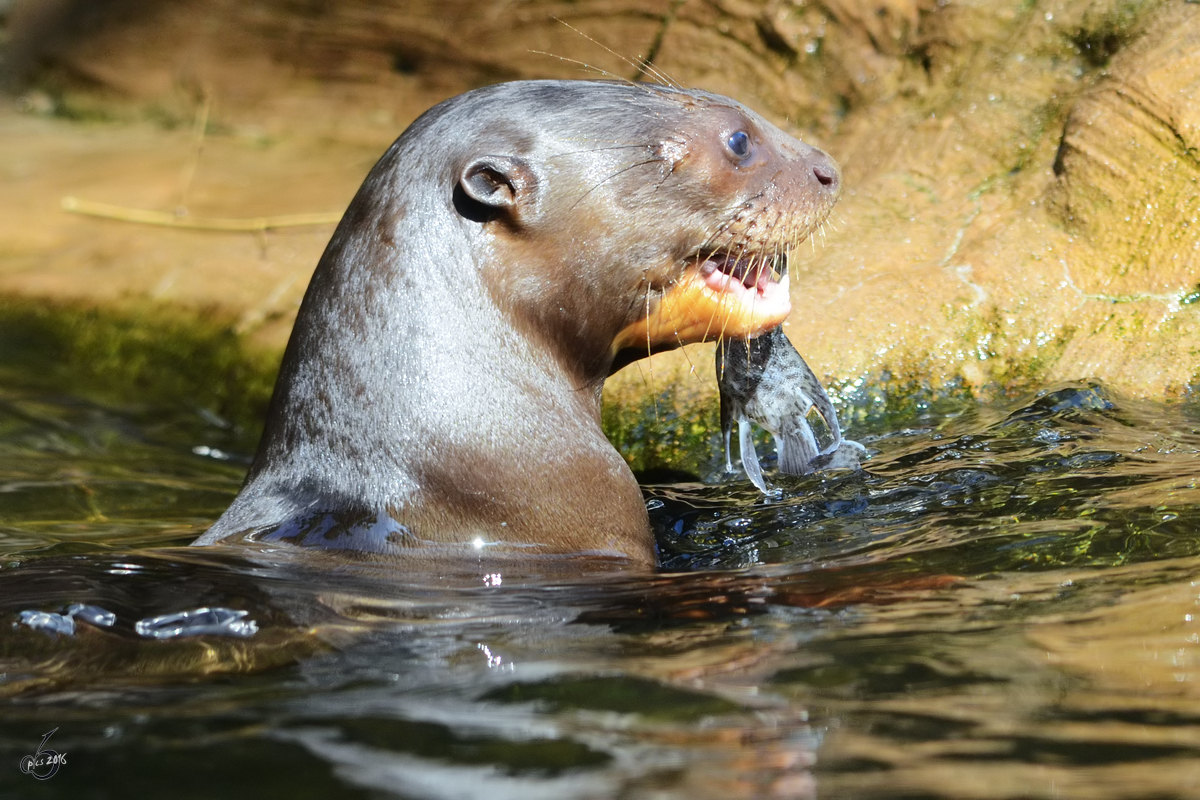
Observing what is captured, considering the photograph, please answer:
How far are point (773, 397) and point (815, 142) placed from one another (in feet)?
9.67

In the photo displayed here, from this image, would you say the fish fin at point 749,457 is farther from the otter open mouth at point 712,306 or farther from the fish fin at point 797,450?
the otter open mouth at point 712,306

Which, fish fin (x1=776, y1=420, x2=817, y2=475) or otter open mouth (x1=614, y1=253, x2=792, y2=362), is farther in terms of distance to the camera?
fish fin (x1=776, y1=420, x2=817, y2=475)

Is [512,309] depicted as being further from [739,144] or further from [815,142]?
[815,142]

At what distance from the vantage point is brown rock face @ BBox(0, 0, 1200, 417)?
5012 mm

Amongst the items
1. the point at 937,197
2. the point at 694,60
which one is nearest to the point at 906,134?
the point at 937,197

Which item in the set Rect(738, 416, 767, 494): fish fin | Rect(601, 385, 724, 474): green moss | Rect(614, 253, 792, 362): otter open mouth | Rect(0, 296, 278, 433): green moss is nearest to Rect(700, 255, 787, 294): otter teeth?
Rect(614, 253, 792, 362): otter open mouth

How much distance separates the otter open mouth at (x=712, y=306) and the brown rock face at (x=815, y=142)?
122cm

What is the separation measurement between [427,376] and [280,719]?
1365 mm

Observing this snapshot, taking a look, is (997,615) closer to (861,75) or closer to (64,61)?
(861,75)

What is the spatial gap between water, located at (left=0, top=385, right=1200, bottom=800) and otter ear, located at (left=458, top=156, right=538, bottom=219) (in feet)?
3.19

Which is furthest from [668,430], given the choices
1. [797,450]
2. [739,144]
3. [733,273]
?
[739,144]

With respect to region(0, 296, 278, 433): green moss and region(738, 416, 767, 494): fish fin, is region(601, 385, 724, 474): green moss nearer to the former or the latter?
region(738, 416, 767, 494): fish fin

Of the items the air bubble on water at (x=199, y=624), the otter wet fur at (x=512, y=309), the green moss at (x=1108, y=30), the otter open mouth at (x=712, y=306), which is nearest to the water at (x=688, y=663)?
the air bubble on water at (x=199, y=624)

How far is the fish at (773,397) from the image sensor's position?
4102 millimetres
